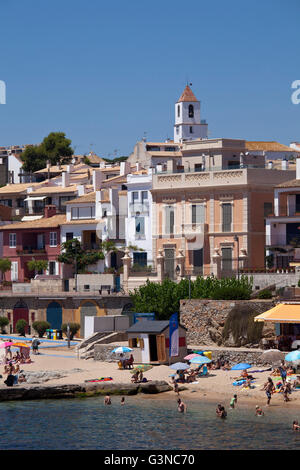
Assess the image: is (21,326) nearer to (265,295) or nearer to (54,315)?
(54,315)

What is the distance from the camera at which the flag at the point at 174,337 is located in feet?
200

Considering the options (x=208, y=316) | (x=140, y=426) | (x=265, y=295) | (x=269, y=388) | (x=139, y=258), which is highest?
(x=139, y=258)

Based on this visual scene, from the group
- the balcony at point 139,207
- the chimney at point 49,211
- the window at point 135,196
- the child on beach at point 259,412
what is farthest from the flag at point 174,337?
the chimney at point 49,211

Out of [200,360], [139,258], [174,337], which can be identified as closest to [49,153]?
[139,258]

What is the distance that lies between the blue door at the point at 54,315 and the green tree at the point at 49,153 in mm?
55636

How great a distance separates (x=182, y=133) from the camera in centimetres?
14862

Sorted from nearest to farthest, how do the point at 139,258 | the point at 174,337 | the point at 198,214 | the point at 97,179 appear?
the point at 174,337 < the point at 198,214 < the point at 139,258 < the point at 97,179

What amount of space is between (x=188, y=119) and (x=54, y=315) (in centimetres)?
7549

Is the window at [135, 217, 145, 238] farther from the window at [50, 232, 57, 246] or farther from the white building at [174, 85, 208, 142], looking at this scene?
the white building at [174, 85, 208, 142]

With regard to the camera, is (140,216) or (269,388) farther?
(140,216)

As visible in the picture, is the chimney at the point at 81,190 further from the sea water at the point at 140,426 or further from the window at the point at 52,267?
the sea water at the point at 140,426

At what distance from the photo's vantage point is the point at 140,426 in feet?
159

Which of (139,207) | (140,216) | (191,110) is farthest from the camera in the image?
(191,110)
